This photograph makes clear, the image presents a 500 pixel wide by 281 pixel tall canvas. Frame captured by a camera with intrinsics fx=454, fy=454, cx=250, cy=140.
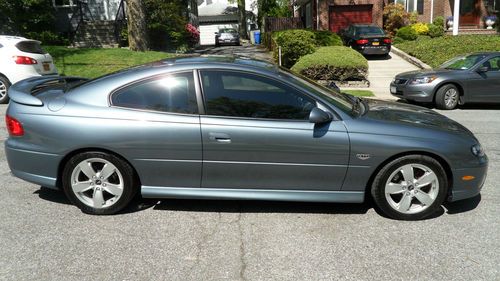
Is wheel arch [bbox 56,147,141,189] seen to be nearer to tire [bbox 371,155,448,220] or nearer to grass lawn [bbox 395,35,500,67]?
tire [bbox 371,155,448,220]

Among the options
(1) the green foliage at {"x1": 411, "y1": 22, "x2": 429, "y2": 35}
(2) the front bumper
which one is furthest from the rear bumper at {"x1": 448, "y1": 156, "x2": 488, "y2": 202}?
(1) the green foliage at {"x1": 411, "y1": 22, "x2": 429, "y2": 35}

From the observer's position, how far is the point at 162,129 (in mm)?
4156

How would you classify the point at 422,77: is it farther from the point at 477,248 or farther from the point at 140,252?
the point at 140,252

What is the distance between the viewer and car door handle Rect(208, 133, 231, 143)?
4121mm

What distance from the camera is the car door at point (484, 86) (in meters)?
11.0

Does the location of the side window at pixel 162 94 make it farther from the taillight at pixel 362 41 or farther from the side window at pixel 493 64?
the taillight at pixel 362 41

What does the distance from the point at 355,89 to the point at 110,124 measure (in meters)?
10.9

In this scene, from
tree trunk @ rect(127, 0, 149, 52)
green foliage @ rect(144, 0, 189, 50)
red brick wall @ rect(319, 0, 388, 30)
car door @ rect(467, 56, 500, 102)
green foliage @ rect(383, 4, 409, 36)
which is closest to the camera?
car door @ rect(467, 56, 500, 102)

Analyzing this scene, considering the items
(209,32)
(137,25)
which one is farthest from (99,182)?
(209,32)

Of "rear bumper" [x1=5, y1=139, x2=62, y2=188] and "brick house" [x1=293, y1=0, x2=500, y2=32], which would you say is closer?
"rear bumper" [x1=5, y1=139, x2=62, y2=188]

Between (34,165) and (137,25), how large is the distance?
49.2 ft

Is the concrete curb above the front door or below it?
below

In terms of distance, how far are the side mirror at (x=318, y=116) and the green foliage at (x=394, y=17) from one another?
24936 mm

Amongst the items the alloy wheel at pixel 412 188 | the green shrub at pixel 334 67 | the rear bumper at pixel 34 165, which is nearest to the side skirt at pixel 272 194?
the alloy wheel at pixel 412 188
